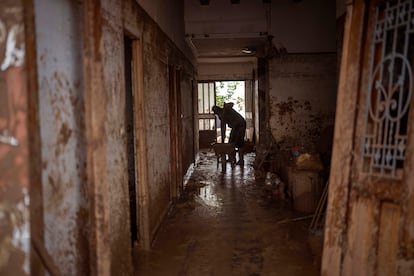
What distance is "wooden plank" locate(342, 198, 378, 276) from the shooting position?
257 cm

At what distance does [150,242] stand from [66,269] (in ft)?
6.94

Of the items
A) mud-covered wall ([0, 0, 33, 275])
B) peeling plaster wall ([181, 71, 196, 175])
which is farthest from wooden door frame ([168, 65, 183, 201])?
mud-covered wall ([0, 0, 33, 275])

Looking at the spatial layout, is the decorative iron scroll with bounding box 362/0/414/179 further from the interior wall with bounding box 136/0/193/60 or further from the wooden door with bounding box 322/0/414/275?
the interior wall with bounding box 136/0/193/60

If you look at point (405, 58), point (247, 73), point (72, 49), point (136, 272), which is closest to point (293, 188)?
point (136, 272)

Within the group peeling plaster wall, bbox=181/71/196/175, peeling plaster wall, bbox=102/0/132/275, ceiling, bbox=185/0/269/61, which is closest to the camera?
peeling plaster wall, bbox=102/0/132/275

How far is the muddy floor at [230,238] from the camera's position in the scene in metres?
4.13

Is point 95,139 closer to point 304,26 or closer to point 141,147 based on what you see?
point 141,147

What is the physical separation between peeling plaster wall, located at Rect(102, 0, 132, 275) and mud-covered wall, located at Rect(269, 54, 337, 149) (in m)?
5.20

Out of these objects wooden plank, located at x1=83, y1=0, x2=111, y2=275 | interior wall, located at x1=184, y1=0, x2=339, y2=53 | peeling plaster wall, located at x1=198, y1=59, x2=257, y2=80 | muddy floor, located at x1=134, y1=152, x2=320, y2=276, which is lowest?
muddy floor, located at x1=134, y1=152, x2=320, y2=276

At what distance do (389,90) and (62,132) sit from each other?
2.18 m

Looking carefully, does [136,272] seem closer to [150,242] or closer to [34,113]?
[150,242]

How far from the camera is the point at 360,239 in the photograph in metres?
2.63

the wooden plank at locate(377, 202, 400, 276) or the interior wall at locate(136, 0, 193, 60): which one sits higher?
the interior wall at locate(136, 0, 193, 60)

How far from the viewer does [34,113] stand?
2.20 meters
